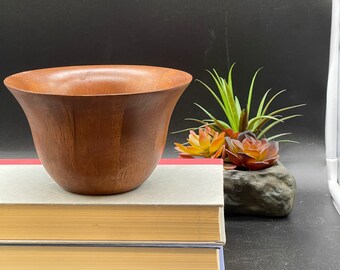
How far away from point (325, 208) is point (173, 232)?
0.63 meters

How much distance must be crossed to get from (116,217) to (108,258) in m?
0.05

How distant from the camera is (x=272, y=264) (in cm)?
116

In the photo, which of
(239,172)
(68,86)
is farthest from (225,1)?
(68,86)

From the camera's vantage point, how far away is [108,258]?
33.7 inches

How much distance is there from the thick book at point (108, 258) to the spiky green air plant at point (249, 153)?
0.49m

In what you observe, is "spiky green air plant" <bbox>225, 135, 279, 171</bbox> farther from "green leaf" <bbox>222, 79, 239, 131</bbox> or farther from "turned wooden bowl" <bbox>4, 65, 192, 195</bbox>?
"turned wooden bowl" <bbox>4, 65, 192, 195</bbox>

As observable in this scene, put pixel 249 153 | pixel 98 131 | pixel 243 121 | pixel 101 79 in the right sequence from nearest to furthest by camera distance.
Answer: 1. pixel 98 131
2. pixel 101 79
3. pixel 249 153
4. pixel 243 121

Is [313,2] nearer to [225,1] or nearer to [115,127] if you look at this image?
[225,1]

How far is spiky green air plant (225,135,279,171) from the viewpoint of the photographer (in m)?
1.33

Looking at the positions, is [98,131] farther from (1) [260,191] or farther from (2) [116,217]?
(1) [260,191]

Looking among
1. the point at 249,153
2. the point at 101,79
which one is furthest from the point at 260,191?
the point at 101,79

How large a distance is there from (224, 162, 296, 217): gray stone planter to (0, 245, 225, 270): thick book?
1.54ft

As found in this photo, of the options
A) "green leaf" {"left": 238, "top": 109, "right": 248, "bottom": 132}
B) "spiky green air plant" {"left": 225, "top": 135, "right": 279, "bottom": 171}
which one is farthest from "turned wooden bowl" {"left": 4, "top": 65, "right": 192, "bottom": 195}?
"green leaf" {"left": 238, "top": 109, "right": 248, "bottom": 132}

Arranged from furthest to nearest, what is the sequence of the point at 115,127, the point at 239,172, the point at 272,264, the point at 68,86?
the point at 239,172 < the point at 272,264 < the point at 68,86 < the point at 115,127
